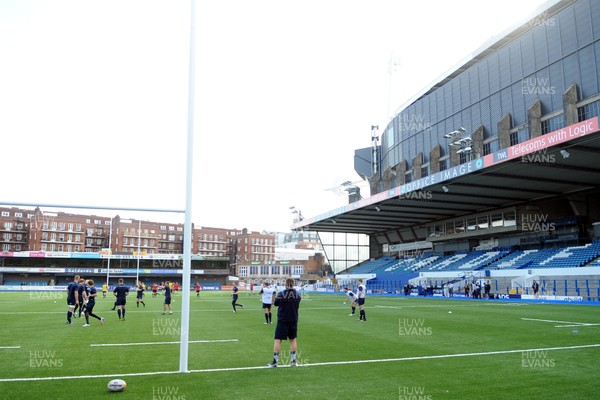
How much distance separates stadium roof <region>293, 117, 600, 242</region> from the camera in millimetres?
28281

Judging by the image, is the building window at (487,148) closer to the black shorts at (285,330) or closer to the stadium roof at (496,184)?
the stadium roof at (496,184)

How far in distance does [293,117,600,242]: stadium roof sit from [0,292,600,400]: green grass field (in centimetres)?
1499

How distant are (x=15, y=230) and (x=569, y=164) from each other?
107 m

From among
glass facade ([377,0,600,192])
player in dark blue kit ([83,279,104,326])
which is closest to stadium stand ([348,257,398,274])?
glass facade ([377,0,600,192])

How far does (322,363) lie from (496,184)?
110 feet

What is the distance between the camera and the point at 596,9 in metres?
35.5

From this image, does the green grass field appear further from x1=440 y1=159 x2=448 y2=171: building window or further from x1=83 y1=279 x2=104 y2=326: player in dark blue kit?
x1=440 y1=159 x2=448 y2=171: building window

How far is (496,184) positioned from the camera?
128ft

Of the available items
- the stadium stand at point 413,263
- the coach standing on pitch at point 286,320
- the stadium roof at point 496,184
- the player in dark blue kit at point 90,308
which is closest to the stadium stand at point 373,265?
the stadium stand at point 413,263

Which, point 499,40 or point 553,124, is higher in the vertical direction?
point 499,40

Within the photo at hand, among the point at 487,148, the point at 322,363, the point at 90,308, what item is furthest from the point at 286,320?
the point at 487,148

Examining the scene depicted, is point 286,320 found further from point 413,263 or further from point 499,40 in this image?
point 413,263

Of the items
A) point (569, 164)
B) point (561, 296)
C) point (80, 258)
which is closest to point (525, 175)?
point (569, 164)

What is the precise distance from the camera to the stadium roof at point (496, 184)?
28.3m
